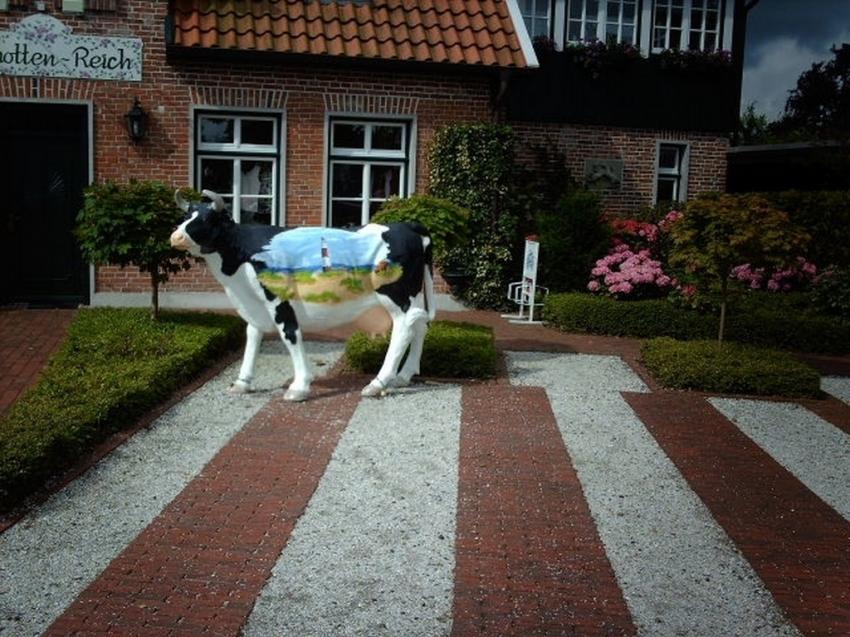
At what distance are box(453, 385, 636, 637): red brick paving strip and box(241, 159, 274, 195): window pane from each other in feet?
23.1

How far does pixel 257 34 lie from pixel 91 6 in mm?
2243

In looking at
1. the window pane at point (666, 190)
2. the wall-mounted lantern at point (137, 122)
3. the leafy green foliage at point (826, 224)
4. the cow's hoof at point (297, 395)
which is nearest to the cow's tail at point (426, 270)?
the cow's hoof at point (297, 395)

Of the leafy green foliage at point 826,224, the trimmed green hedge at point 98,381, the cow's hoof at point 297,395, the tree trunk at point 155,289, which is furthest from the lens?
the leafy green foliage at point 826,224

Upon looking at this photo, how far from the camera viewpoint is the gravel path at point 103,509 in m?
4.38

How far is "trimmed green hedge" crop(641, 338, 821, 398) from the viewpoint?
9.14 m

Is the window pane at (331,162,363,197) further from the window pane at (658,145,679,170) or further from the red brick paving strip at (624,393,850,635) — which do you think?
the red brick paving strip at (624,393,850,635)

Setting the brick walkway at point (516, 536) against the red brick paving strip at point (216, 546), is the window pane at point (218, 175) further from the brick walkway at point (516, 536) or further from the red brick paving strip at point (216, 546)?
the red brick paving strip at point (216, 546)

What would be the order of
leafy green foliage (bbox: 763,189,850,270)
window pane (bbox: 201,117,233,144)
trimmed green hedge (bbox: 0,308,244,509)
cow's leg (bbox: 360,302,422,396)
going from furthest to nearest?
leafy green foliage (bbox: 763,189,850,270)
window pane (bbox: 201,117,233,144)
cow's leg (bbox: 360,302,422,396)
trimmed green hedge (bbox: 0,308,244,509)

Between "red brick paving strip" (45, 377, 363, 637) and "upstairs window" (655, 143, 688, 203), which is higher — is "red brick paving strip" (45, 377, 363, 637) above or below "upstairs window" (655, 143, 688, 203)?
below

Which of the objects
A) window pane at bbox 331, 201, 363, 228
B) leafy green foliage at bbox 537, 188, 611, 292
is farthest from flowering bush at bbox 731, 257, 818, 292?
window pane at bbox 331, 201, 363, 228

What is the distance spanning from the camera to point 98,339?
368 inches

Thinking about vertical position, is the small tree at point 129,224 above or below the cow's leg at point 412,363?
above

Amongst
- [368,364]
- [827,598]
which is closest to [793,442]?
[827,598]

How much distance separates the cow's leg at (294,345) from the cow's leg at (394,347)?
0.56 meters
